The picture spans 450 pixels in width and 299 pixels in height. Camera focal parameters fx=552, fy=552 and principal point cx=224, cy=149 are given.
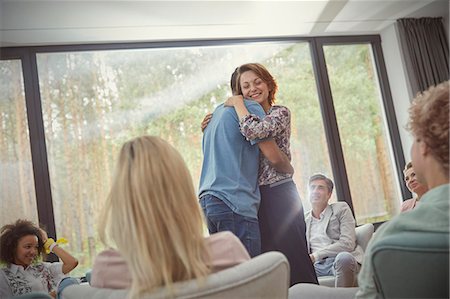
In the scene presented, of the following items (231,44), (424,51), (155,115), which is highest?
(231,44)

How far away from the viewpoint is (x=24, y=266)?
10.3ft

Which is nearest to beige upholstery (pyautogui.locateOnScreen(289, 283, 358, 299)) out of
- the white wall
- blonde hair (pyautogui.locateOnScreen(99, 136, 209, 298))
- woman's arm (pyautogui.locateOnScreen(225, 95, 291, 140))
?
blonde hair (pyautogui.locateOnScreen(99, 136, 209, 298))

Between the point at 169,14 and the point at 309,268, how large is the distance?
2822mm

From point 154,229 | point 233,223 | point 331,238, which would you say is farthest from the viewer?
point 331,238

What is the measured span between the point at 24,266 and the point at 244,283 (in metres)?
2.41

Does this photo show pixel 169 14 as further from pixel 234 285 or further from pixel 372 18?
pixel 234 285

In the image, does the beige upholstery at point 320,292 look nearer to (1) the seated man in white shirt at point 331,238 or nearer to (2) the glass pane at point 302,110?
(1) the seated man in white shirt at point 331,238

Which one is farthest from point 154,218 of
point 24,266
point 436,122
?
point 24,266

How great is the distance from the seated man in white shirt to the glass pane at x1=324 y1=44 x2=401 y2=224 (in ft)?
4.50

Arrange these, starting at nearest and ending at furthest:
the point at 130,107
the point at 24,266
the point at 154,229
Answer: the point at 154,229 → the point at 24,266 → the point at 130,107

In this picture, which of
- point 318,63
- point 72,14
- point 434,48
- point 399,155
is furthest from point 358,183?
point 72,14

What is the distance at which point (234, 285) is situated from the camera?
1.08 metres

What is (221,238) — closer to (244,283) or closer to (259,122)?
(244,283)

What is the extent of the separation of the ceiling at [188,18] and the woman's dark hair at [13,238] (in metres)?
1.70
